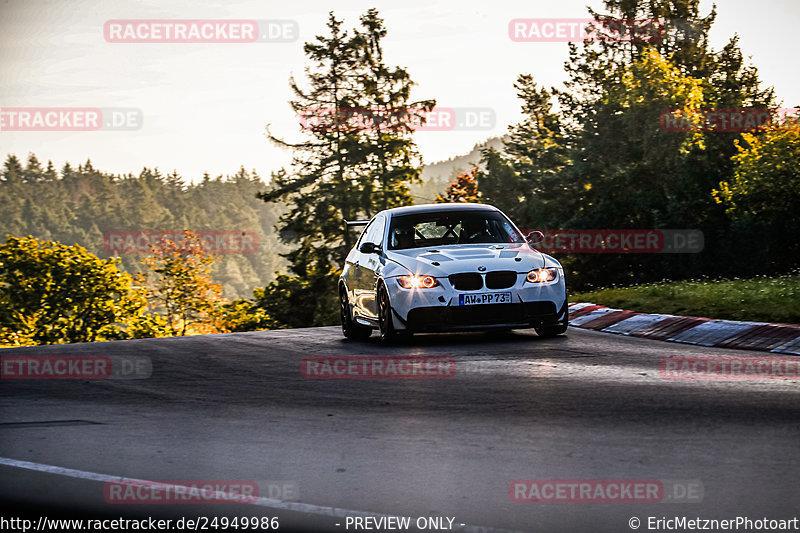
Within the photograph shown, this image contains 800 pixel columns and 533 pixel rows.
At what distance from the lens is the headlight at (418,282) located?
12.5 meters

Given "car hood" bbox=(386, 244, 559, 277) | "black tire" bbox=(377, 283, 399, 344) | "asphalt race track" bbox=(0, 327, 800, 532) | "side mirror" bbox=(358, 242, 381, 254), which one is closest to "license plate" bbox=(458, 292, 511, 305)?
"car hood" bbox=(386, 244, 559, 277)

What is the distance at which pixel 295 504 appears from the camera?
16.9 ft

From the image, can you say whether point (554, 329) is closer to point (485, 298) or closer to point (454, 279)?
point (485, 298)

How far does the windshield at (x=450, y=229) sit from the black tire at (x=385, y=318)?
2.84 feet

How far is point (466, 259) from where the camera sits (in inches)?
500

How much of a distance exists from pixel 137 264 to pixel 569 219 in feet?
510

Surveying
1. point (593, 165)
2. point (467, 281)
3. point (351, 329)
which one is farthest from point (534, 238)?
point (593, 165)

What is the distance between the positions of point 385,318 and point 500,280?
1.58 meters

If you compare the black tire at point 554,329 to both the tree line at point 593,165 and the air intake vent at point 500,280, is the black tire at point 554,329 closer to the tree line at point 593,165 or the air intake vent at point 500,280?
the air intake vent at point 500,280

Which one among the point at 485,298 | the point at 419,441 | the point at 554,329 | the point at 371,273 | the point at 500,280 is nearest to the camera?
the point at 419,441

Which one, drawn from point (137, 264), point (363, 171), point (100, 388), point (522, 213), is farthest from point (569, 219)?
point (137, 264)

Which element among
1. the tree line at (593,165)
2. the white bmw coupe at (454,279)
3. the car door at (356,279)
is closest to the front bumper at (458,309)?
the white bmw coupe at (454,279)

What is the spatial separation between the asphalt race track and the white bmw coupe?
125cm

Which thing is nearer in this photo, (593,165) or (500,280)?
(500,280)
